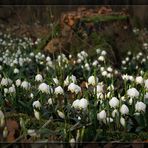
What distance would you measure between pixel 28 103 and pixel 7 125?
0.89 meters

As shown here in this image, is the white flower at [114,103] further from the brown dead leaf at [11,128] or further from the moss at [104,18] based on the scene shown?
the moss at [104,18]

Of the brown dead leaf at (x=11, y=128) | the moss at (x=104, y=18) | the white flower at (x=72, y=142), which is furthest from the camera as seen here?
the moss at (x=104, y=18)

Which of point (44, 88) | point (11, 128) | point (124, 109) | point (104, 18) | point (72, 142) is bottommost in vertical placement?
point (72, 142)

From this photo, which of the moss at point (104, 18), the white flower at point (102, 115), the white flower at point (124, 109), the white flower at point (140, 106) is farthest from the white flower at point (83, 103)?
the moss at point (104, 18)

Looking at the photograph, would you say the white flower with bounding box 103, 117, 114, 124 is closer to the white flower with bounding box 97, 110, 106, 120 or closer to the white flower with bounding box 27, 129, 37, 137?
the white flower with bounding box 97, 110, 106, 120

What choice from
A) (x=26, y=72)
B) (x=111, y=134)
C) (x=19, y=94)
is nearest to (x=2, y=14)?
(x=26, y=72)

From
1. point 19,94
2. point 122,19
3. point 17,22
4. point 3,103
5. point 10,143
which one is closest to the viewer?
point 10,143

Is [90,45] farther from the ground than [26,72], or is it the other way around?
[90,45]

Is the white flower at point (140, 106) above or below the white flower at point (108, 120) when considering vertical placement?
above

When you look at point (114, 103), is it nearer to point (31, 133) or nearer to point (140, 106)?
point (140, 106)

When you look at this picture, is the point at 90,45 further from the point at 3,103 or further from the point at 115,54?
the point at 3,103

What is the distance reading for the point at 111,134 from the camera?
3809 millimetres

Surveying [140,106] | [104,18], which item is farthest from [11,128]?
[104,18]

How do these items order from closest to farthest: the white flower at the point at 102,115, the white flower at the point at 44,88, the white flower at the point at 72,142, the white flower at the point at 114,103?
the white flower at the point at 72,142
the white flower at the point at 102,115
the white flower at the point at 114,103
the white flower at the point at 44,88
